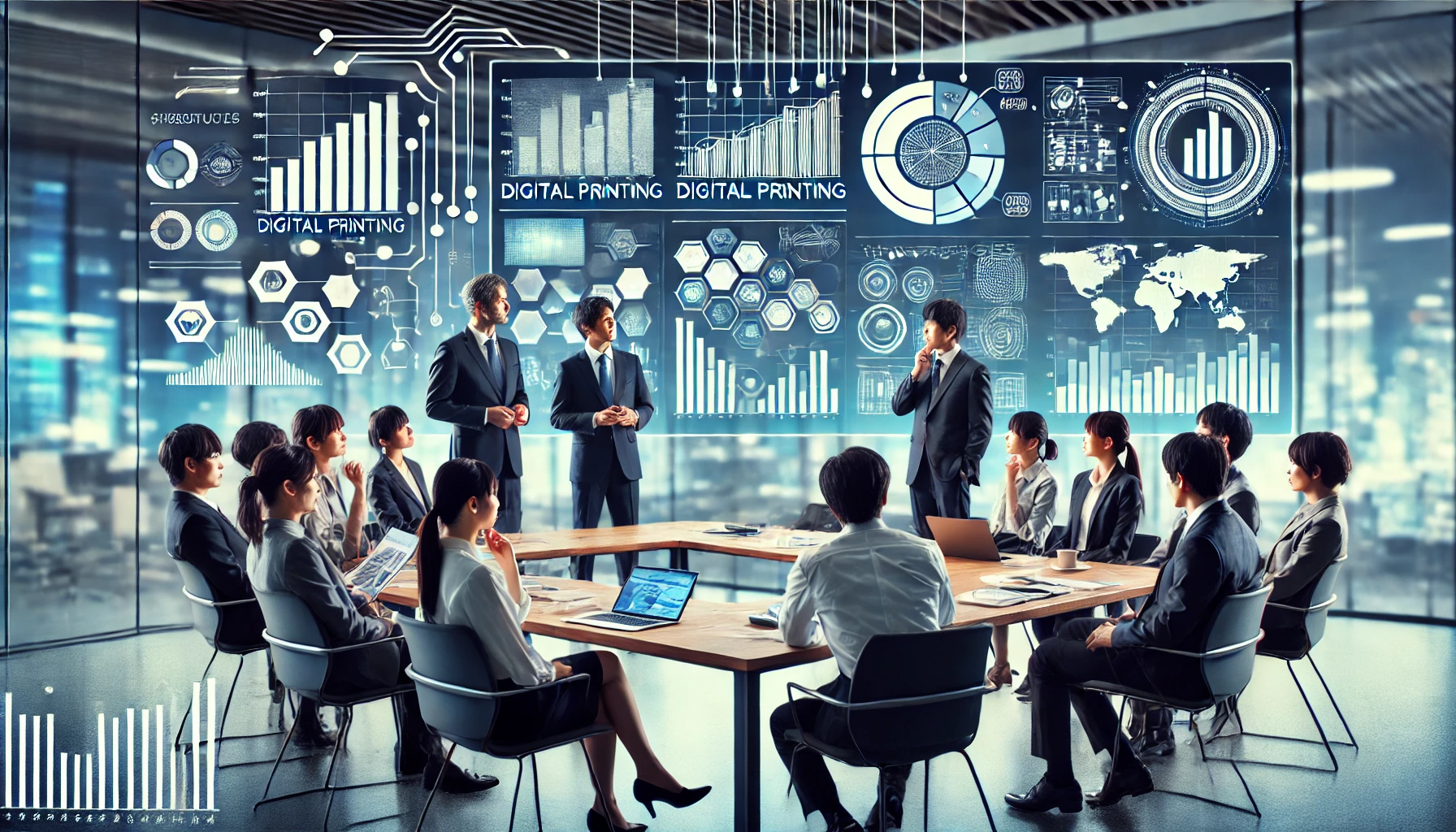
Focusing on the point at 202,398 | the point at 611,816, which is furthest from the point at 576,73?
the point at 611,816

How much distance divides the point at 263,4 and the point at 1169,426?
596 cm

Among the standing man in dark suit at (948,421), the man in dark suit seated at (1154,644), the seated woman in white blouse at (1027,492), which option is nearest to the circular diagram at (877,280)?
the standing man in dark suit at (948,421)

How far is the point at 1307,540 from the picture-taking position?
4.23 m

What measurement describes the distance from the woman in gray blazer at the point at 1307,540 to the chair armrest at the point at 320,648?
297cm

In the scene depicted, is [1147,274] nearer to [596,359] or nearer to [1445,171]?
[1445,171]

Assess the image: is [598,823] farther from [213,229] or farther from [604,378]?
[213,229]

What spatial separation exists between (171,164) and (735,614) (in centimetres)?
523

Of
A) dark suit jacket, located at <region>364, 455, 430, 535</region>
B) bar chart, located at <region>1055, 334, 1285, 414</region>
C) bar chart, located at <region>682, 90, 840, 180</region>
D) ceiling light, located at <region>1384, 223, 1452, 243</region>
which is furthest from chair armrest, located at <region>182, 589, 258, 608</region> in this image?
ceiling light, located at <region>1384, 223, 1452, 243</region>

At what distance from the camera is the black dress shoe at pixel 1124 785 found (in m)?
3.88

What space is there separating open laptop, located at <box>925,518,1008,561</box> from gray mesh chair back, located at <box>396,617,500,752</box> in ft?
7.14

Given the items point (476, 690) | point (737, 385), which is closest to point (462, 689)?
point (476, 690)

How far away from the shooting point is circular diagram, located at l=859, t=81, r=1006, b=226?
7.24 meters

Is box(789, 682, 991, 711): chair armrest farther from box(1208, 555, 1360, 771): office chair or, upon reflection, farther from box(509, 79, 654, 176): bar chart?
box(509, 79, 654, 176): bar chart

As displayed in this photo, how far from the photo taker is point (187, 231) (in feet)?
23.4
